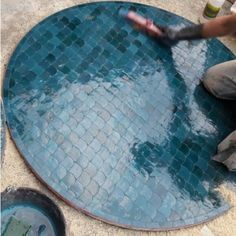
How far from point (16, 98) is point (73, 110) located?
0.40 m

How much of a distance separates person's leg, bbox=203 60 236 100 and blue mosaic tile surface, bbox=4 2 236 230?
0.28 ft

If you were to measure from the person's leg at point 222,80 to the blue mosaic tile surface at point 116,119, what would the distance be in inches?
3.3

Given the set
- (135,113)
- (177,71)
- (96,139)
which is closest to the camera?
(96,139)

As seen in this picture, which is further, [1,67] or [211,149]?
[211,149]

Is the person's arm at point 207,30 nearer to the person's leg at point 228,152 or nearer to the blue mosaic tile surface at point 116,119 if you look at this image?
the blue mosaic tile surface at point 116,119

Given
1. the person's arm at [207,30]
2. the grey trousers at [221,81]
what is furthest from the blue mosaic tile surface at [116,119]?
the person's arm at [207,30]

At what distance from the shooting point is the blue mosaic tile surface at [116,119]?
2697 mm

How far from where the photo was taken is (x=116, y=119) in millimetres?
2998

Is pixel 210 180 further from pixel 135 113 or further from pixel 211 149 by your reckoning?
pixel 135 113

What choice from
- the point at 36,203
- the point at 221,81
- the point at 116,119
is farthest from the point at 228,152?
the point at 36,203

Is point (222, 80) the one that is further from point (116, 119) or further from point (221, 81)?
point (116, 119)

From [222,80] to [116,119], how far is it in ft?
3.15

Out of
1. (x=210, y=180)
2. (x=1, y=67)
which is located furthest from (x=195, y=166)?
(x=1, y=67)

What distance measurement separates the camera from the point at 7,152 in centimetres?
266
